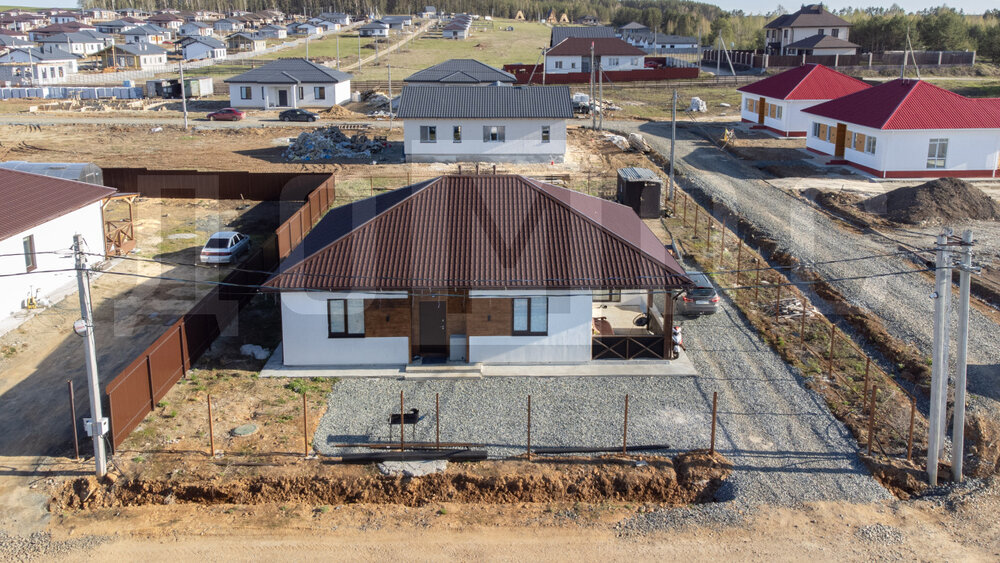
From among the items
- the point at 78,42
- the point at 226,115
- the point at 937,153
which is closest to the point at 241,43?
the point at 78,42

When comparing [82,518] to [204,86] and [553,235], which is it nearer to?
[553,235]

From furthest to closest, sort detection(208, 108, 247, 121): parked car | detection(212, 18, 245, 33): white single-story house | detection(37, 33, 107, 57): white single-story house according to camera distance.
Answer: detection(212, 18, 245, 33): white single-story house
detection(37, 33, 107, 57): white single-story house
detection(208, 108, 247, 121): parked car

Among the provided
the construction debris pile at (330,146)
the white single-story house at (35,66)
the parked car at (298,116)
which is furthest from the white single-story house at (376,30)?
the construction debris pile at (330,146)

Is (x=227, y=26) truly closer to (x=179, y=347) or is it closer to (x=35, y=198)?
(x=35, y=198)

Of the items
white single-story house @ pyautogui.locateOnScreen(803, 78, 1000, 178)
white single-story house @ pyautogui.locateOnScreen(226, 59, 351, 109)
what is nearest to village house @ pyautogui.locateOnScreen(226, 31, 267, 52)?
white single-story house @ pyautogui.locateOnScreen(226, 59, 351, 109)

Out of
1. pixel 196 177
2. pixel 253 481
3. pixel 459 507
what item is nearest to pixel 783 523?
pixel 459 507

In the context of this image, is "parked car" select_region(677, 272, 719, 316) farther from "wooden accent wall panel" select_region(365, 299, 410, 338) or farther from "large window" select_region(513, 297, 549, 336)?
"wooden accent wall panel" select_region(365, 299, 410, 338)

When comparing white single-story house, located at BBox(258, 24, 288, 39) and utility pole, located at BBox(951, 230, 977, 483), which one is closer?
utility pole, located at BBox(951, 230, 977, 483)

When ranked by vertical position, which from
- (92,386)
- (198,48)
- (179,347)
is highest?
(198,48)
